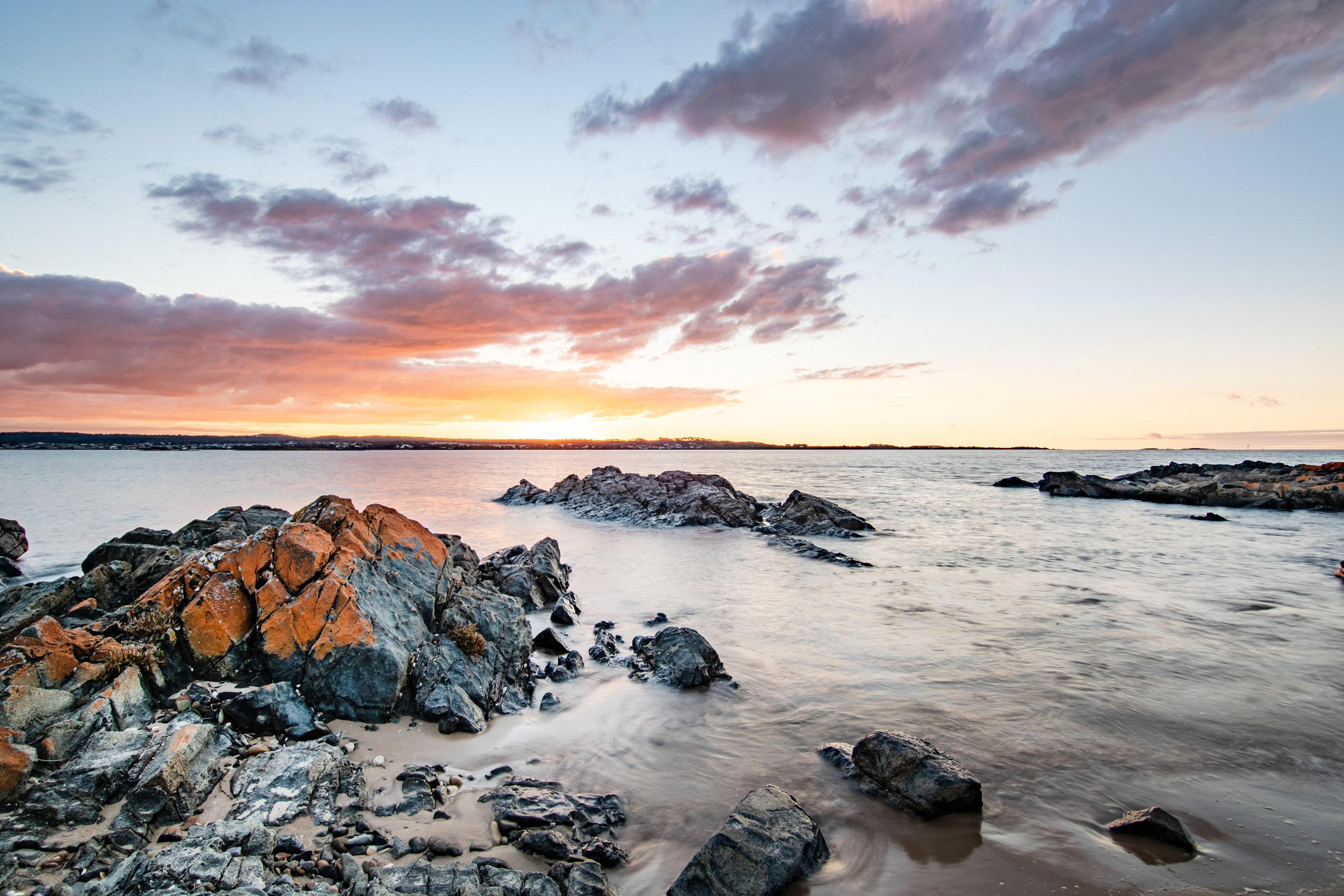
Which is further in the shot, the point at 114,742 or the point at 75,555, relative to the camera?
the point at 75,555

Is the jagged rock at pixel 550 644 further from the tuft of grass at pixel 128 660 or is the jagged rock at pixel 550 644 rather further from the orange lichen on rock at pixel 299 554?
the tuft of grass at pixel 128 660

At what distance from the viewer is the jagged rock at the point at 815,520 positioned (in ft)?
103

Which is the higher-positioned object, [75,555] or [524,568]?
[524,568]

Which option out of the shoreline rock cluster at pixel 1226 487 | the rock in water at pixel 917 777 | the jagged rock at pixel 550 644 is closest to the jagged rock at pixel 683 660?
the jagged rock at pixel 550 644

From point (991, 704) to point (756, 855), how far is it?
6748 millimetres

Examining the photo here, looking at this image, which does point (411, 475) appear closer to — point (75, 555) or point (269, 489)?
point (269, 489)

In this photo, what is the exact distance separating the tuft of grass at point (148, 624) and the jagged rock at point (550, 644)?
5.83 metres

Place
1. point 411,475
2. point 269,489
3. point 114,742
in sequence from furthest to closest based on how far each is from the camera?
1. point 411,475
2. point 269,489
3. point 114,742

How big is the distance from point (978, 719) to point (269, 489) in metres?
63.9

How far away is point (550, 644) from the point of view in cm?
1179

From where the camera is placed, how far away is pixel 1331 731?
902 cm

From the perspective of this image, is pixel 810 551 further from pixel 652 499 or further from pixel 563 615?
pixel 652 499

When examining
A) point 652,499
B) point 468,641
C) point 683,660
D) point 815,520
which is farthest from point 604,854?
point 652,499

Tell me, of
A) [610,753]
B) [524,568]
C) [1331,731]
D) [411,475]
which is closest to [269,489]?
[411,475]
